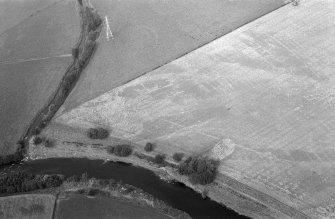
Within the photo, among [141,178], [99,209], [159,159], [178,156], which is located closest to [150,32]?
[159,159]

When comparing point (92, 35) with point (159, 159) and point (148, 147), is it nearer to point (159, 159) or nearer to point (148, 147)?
point (148, 147)

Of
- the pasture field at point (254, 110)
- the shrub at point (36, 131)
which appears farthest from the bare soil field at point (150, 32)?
the shrub at point (36, 131)

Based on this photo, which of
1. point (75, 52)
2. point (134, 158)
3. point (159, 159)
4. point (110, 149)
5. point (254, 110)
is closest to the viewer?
point (159, 159)

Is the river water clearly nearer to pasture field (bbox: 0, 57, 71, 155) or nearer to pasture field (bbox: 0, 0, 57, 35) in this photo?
pasture field (bbox: 0, 57, 71, 155)

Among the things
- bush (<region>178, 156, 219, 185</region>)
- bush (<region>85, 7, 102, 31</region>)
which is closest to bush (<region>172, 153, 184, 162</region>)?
bush (<region>178, 156, 219, 185</region>)

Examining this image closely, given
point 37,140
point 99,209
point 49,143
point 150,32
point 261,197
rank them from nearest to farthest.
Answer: point 99,209, point 261,197, point 49,143, point 37,140, point 150,32

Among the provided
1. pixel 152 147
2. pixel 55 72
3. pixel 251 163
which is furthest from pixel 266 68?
pixel 55 72

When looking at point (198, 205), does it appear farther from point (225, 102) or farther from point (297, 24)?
point (297, 24)
